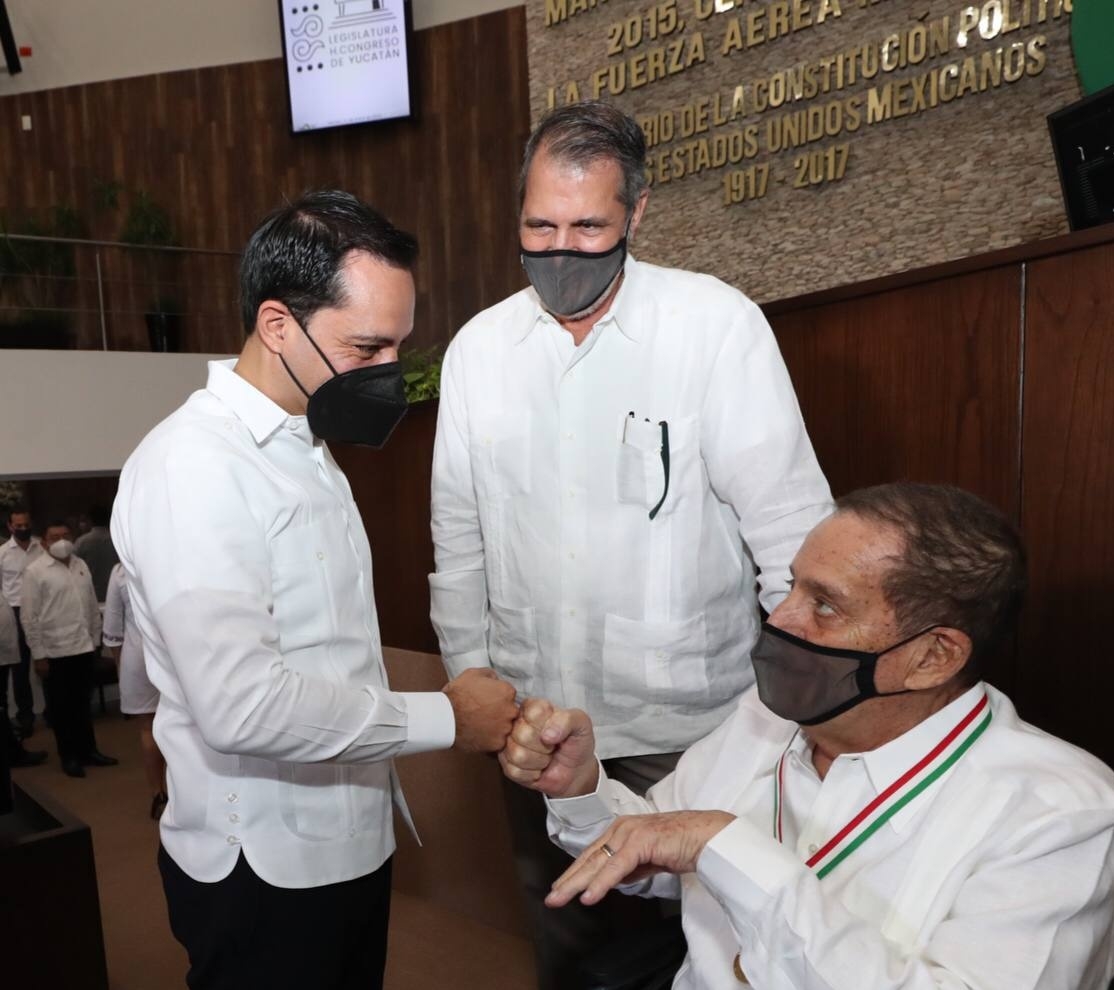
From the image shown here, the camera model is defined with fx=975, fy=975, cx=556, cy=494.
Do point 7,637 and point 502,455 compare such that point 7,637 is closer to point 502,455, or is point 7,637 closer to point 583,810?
point 502,455

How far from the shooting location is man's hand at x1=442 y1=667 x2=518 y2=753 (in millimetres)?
1488

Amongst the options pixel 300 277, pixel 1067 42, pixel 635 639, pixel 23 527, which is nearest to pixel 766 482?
pixel 635 639

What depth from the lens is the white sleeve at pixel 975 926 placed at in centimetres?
97

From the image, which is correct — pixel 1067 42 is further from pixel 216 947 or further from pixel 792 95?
pixel 216 947

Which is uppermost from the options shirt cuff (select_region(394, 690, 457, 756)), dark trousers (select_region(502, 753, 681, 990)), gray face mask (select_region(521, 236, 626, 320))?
gray face mask (select_region(521, 236, 626, 320))

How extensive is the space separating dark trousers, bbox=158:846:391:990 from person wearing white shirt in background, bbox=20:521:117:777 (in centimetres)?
491

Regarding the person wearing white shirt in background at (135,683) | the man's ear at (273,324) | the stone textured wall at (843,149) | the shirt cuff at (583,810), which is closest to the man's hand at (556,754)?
the shirt cuff at (583,810)

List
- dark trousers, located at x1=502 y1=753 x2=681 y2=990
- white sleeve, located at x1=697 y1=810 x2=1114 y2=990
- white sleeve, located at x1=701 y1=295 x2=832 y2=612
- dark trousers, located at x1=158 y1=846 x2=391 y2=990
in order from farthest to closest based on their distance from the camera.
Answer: dark trousers, located at x1=502 y1=753 x2=681 y2=990, white sleeve, located at x1=701 y1=295 x2=832 y2=612, dark trousers, located at x1=158 y1=846 x2=391 y2=990, white sleeve, located at x1=697 y1=810 x2=1114 y2=990

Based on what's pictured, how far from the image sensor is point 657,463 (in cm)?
167

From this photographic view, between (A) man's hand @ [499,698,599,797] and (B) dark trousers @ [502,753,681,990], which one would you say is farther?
(B) dark trousers @ [502,753,681,990]

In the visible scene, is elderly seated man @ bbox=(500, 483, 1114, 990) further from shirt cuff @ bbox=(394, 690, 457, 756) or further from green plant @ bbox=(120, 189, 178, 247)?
green plant @ bbox=(120, 189, 178, 247)

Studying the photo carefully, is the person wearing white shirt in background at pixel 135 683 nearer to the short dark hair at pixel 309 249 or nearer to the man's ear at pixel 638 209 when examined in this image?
the short dark hair at pixel 309 249

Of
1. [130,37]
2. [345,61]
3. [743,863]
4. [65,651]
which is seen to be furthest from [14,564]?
[743,863]

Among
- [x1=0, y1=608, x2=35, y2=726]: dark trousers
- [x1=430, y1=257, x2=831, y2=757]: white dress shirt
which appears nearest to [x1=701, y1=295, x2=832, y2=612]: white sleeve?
[x1=430, y1=257, x2=831, y2=757]: white dress shirt
